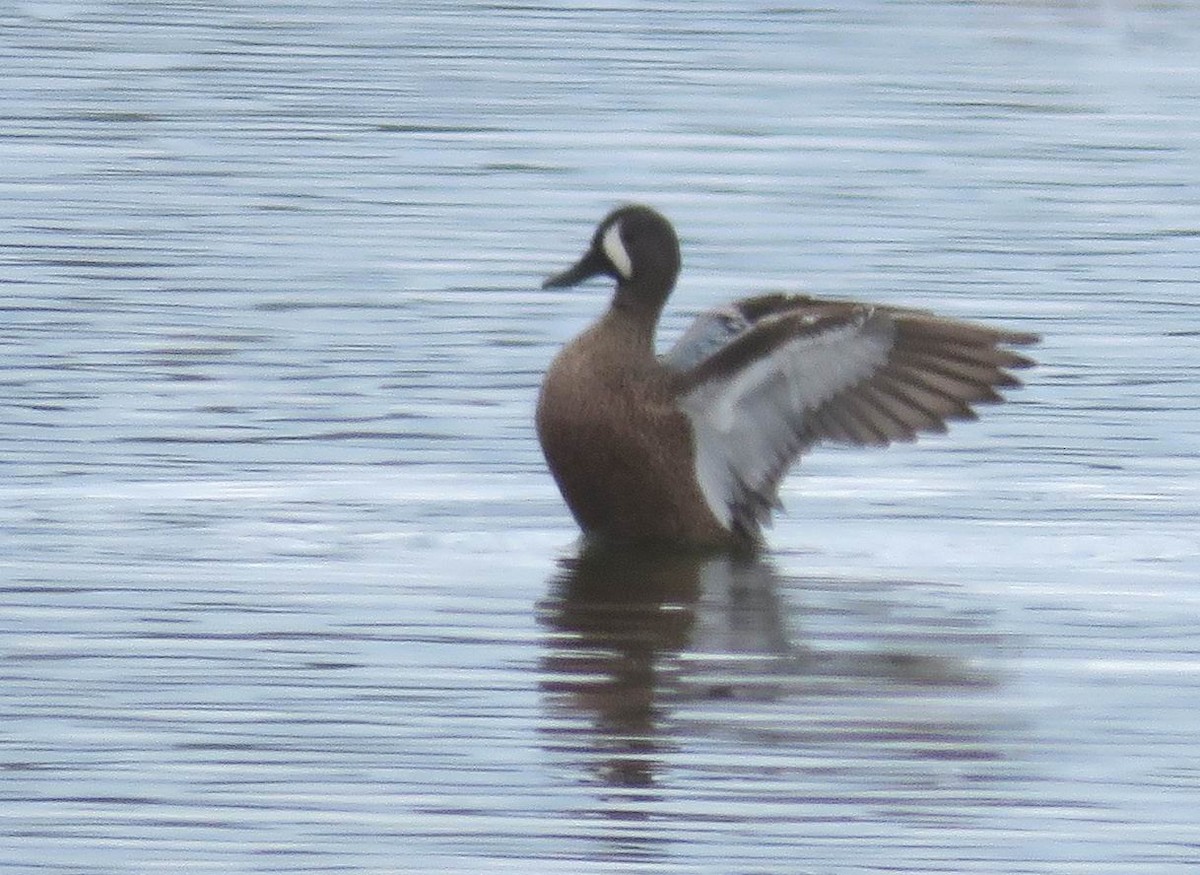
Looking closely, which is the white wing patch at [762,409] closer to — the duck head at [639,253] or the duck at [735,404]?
the duck at [735,404]

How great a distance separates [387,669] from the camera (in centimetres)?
702

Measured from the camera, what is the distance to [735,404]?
8.66 m

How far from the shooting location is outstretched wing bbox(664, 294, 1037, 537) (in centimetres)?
860

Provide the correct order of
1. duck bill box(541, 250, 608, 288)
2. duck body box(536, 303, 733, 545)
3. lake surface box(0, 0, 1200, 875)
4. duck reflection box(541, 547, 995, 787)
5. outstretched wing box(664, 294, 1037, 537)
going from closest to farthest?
1. lake surface box(0, 0, 1200, 875)
2. duck reflection box(541, 547, 995, 787)
3. duck body box(536, 303, 733, 545)
4. outstretched wing box(664, 294, 1037, 537)
5. duck bill box(541, 250, 608, 288)

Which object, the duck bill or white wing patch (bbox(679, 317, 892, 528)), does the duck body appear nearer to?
white wing patch (bbox(679, 317, 892, 528))

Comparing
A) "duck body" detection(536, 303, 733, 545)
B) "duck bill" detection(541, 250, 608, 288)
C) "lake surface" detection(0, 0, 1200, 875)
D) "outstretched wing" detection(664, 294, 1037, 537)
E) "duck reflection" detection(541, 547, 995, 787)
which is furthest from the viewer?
"duck bill" detection(541, 250, 608, 288)

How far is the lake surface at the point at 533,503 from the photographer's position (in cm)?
607

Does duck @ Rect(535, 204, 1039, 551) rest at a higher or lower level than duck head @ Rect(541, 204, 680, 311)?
lower

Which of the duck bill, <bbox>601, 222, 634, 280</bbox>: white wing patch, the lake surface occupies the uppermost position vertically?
<bbox>601, 222, 634, 280</bbox>: white wing patch

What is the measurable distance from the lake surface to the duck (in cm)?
20

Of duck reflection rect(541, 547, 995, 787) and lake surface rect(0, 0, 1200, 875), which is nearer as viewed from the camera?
lake surface rect(0, 0, 1200, 875)

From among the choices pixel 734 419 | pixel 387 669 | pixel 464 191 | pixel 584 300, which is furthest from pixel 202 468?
pixel 464 191

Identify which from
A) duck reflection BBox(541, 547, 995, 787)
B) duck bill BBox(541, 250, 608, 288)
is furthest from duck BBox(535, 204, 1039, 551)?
duck bill BBox(541, 250, 608, 288)

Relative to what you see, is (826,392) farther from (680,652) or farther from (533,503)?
(680,652)
